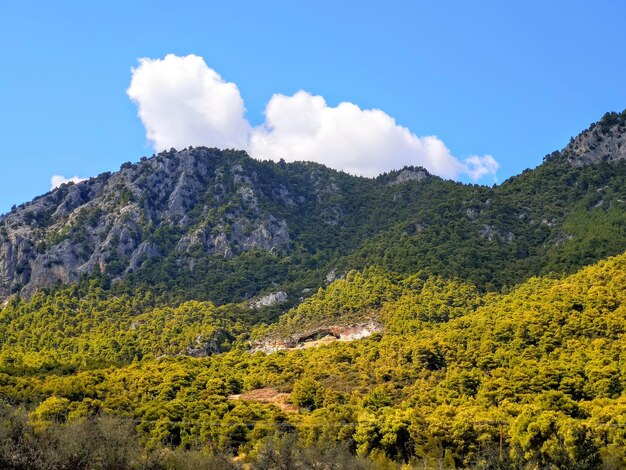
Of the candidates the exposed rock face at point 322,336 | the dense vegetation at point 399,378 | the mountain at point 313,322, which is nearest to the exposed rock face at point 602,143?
the mountain at point 313,322

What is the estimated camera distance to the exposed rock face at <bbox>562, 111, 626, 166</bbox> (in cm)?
15838

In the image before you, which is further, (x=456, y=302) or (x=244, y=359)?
(x=456, y=302)

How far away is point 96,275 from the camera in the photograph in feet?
501

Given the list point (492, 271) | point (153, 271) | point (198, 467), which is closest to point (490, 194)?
point (492, 271)

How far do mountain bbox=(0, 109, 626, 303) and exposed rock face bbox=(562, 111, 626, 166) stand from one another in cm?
29

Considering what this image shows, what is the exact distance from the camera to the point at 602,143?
6378 inches

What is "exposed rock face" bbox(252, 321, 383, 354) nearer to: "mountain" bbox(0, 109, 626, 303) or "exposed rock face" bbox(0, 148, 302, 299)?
"mountain" bbox(0, 109, 626, 303)

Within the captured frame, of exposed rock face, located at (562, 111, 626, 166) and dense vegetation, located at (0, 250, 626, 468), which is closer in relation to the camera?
dense vegetation, located at (0, 250, 626, 468)

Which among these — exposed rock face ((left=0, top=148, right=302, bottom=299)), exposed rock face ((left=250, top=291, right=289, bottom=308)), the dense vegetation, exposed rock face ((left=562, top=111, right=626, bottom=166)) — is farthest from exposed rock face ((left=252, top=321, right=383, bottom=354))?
exposed rock face ((left=562, top=111, right=626, bottom=166))

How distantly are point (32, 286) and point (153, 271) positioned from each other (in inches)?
1053

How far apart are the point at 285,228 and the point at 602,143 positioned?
7829cm

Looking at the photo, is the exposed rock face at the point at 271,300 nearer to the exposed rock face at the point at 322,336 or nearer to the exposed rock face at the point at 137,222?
the exposed rock face at the point at 322,336

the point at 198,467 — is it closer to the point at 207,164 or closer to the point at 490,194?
the point at 490,194

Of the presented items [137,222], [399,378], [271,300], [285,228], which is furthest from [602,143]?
[137,222]
